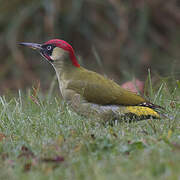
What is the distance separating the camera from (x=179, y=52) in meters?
11.4

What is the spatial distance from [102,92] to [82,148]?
1466 millimetres

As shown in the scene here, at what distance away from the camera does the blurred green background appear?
10297 millimetres

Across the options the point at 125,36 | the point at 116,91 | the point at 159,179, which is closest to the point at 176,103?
the point at 116,91

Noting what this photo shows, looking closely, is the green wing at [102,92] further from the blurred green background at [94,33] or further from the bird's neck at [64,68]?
the blurred green background at [94,33]

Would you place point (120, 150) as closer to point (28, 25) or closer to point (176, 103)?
point (176, 103)

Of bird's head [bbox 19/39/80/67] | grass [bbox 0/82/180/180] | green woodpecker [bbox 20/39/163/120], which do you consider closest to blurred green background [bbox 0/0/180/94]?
bird's head [bbox 19/39/80/67]

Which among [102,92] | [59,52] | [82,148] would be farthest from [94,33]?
[82,148]

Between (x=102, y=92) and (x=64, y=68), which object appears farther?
(x=64, y=68)

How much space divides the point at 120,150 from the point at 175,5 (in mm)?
8315

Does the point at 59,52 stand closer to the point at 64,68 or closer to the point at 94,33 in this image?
the point at 64,68

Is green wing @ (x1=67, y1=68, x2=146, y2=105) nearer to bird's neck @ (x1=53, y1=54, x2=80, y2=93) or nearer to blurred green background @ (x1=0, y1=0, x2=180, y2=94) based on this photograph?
bird's neck @ (x1=53, y1=54, x2=80, y2=93)

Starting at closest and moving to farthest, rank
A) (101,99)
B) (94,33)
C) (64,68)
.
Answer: (101,99)
(64,68)
(94,33)

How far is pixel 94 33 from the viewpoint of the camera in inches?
437

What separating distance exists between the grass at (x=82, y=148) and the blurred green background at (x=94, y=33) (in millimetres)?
5913
